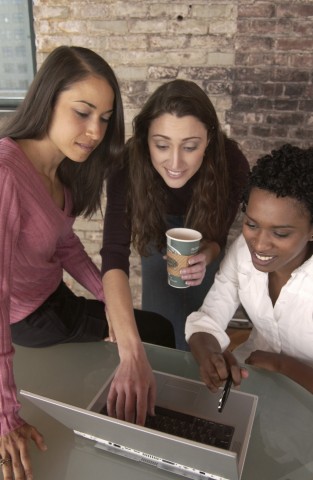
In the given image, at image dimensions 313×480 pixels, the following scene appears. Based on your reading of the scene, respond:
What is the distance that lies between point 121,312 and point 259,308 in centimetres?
47

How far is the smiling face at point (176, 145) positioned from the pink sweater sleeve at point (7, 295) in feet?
1.96

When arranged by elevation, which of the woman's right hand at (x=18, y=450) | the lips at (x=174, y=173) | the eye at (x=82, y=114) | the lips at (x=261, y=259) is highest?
the eye at (x=82, y=114)

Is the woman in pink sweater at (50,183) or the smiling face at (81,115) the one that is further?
the smiling face at (81,115)

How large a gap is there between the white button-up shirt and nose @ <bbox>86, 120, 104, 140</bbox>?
0.61 metres

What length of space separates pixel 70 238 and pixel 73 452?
2.64 ft

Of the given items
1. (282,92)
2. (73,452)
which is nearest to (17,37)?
(282,92)

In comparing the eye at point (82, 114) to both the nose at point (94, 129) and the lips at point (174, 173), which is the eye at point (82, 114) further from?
the lips at point (174, 173)

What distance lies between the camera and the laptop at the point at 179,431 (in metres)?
0.72

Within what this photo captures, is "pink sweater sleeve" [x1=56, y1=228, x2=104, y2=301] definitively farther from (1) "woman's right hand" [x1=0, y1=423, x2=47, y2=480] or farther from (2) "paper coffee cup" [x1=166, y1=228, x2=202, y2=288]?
(1) "woman's right hand" [x1=0, y1=423, x2=47, y2=480]

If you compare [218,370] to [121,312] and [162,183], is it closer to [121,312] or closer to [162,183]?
[121,312]

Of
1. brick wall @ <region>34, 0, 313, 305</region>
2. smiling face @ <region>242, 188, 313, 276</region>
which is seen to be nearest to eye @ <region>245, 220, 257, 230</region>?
smiling face @ <region>242, 188, 313, 276</region>

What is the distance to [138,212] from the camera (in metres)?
1.65

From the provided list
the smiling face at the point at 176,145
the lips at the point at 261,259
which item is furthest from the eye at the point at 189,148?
the lips at the point at 261,259

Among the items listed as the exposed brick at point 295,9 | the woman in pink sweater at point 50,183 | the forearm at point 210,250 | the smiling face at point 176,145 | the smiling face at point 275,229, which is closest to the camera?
the woman in pink sweater at point 50,183
